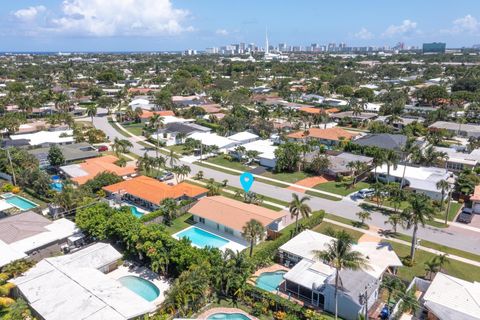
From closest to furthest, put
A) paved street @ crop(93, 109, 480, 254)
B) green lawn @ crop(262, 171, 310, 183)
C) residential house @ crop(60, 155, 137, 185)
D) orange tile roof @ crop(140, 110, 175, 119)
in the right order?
paved street @ crop(93, 109, 480, 254) < residential house @ crop(60, 155, 137, 185) < green lawn @ crop(262, 171, 310, 183) < orange tile roof @ crop(140, 110, 175, 119)

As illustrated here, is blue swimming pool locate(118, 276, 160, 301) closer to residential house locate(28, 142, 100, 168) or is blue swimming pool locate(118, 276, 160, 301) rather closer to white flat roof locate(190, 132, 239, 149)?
residential house locate(28, 142, 100, 168)

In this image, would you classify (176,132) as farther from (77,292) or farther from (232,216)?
(77,292)

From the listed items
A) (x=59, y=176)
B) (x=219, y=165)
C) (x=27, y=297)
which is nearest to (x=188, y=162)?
(x=219, y=165)

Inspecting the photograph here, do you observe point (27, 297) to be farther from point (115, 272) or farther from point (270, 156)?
point (270, 156)

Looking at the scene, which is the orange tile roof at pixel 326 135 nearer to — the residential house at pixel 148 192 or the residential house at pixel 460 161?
the residential house at pixel 460 161

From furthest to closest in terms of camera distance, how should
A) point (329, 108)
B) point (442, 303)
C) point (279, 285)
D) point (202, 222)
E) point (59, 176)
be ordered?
point (329, 108) → point (59, 176) → point (202, 222) → point (279, 285) → point (442, 303)

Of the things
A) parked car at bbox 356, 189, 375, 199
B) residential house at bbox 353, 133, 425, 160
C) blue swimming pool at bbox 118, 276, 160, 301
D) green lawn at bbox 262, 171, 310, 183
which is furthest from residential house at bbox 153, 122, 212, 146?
blue swimming pool at bbox 118, 276, 160, 301

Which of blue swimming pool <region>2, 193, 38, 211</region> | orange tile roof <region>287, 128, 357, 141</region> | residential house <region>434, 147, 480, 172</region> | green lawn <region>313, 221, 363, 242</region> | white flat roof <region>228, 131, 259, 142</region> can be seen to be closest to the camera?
green lawn <region>313, 221, 363, 242</region>
